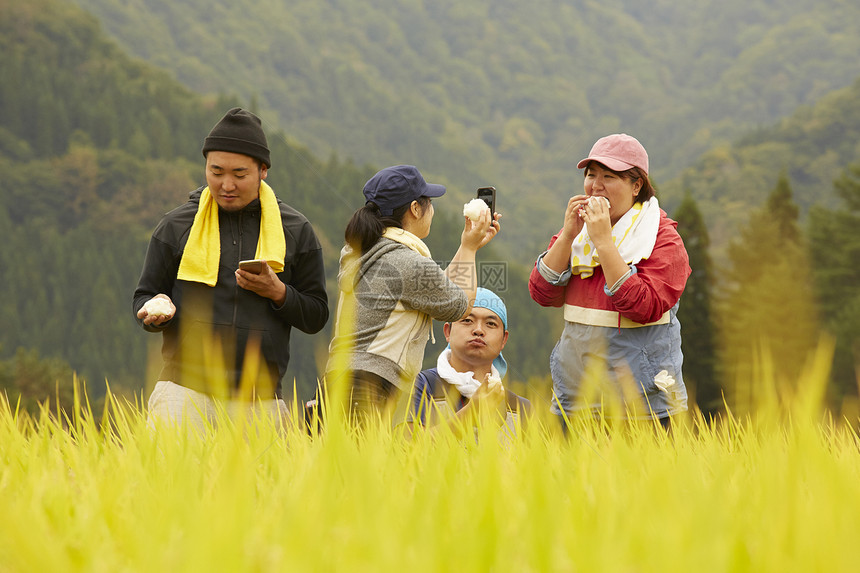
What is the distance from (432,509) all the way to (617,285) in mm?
1616

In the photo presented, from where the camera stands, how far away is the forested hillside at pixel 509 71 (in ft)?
371

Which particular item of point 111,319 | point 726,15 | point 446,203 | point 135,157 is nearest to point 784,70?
point 726,15

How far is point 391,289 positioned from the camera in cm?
321

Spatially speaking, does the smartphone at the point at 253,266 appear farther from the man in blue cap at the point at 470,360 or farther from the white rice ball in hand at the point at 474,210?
the man in blue cap at the point at 470,360

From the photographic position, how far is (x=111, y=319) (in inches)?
2475

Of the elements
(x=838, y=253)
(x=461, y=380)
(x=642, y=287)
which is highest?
(x=642, y=287)

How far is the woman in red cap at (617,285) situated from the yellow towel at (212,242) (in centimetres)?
99

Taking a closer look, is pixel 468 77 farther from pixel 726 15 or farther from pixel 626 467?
pixel 626 467

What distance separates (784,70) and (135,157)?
85.0 meters

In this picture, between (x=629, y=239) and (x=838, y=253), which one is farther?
(x=838, y=253)

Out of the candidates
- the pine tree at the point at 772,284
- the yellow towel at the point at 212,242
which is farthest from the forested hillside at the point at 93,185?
the yellow towel at the point at 212,242

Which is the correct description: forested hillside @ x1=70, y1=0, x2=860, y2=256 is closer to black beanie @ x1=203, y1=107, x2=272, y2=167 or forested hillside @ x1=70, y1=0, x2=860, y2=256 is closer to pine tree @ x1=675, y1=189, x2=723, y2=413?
pine tree @ x1=675, y1=189, x2=723, y2=413

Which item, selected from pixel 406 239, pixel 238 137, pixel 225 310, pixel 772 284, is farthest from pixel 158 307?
pixel 772 284

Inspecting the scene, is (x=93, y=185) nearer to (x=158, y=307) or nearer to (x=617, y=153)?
(x=158, y=307)
